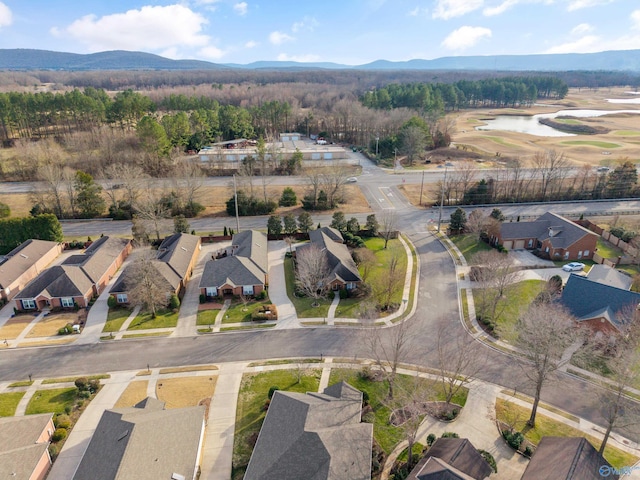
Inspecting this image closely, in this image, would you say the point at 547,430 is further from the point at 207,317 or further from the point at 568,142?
the point at 568,142

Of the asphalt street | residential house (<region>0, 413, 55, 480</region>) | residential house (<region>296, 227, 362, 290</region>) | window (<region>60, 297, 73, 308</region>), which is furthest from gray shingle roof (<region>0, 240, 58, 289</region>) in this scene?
residential house (<region>296, 227, 362, 290</region>)

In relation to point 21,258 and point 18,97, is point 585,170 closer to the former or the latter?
point 21,258

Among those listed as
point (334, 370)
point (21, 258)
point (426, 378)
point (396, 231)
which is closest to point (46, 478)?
point (334, 370)

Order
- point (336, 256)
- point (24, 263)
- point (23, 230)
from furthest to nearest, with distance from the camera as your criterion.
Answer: point (23, 230)
point (24, 263)
point (336, 256)

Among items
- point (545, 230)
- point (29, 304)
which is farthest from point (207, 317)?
point (545, 230)

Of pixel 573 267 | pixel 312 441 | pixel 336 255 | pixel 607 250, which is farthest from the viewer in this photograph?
pixel 607 250

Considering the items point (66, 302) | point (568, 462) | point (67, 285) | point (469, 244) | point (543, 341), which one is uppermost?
point (543, 341)

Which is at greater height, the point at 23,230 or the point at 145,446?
the point at 23,230

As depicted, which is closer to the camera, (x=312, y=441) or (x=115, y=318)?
(x=312, y=441)
